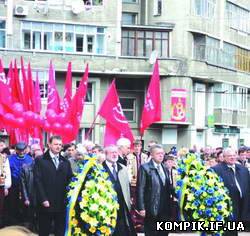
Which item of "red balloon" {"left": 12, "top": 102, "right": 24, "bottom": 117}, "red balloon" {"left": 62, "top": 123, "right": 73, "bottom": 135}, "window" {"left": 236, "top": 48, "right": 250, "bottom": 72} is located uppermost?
"window" {"left": 236, "top": 48, "right": 250, "bottom": 72}

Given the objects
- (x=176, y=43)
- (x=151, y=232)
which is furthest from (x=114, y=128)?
(x=176, y=43)

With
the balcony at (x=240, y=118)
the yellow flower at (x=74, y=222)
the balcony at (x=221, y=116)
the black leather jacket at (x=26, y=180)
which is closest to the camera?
the yellow flower at (x=74, y=222)

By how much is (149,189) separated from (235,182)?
1.49m

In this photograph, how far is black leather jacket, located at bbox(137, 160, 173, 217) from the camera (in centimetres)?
1115

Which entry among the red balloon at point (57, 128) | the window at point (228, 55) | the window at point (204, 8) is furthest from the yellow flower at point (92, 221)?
the window at point (228, 55)

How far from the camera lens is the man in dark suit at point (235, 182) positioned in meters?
11.6

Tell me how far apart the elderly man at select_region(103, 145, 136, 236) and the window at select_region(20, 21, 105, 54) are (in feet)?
114

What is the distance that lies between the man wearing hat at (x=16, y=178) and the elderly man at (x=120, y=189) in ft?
11.9

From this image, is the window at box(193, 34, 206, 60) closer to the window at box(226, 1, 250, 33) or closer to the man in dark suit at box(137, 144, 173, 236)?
the window at box(226, 1, 250, 33)

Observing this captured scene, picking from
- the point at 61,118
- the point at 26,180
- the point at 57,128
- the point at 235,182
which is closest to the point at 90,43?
the point at 61,118

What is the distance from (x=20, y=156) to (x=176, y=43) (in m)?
35.4

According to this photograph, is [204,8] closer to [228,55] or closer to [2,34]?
[228,55]

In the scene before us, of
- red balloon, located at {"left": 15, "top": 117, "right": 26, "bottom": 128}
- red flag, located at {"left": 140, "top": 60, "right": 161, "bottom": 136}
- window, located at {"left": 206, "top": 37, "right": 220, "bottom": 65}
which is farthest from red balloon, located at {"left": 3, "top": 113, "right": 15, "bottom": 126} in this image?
window, located at {"left": 206, "top": 37, "right": 220, "bottom": 65}

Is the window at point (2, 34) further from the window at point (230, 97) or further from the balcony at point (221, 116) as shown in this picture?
the balcony at point (221, 116)
